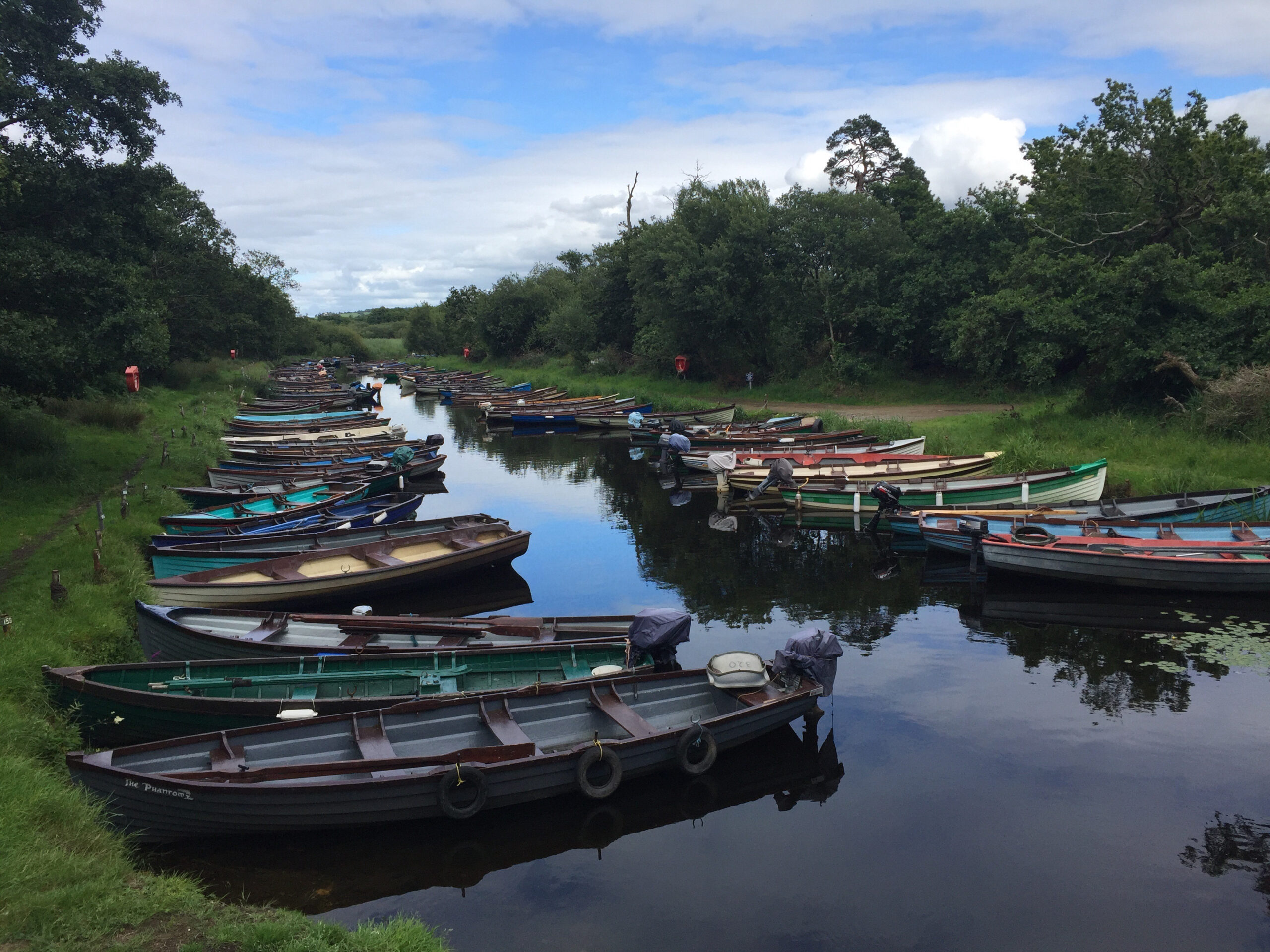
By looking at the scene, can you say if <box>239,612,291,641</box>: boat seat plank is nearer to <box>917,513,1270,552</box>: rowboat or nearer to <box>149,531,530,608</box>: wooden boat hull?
<box>149,531,530,608</box>: wooden boat hull

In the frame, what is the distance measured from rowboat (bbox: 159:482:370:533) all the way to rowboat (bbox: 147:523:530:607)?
3.65 meters

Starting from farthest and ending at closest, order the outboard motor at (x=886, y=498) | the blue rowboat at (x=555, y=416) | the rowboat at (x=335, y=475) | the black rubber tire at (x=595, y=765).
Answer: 1. the blue rowboat at (x=555, y=416)
2. the rowboat at (x=335, y=475)
3. the outboard motor at (x=886, y=498)
4. the black rubber tire at (x=595, y=765)

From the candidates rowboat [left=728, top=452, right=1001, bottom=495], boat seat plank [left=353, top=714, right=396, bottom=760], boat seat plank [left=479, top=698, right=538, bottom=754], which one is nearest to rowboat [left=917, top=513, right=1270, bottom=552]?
rowboat [left=728, top=452, right=1001, bottom=495]

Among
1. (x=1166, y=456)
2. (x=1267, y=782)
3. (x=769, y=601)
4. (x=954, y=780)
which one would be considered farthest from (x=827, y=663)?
(x=1166, y=456)

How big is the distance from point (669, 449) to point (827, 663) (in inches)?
861

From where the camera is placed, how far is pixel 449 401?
65.8 m

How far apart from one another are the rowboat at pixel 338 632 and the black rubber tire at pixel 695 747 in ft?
8.97

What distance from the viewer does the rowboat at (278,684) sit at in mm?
10164

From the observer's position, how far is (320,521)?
2045 centimetres

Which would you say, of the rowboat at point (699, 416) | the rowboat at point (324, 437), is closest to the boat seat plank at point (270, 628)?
the rowboat at point (324, 437)

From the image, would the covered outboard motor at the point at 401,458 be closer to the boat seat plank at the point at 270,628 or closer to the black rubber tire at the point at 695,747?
the boat seat plank at the point at 270,628

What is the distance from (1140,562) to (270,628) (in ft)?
51.7

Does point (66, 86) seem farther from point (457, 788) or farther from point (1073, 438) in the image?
point (1073, 438)

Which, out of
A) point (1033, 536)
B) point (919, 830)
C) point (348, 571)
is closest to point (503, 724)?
point (919, 830)
